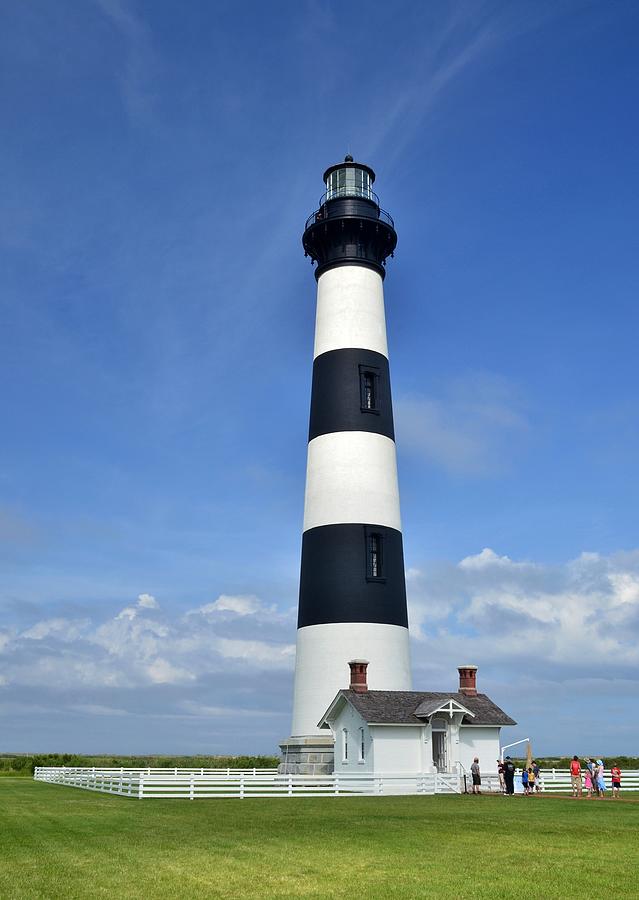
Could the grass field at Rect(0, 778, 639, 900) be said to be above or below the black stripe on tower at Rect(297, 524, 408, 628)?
below

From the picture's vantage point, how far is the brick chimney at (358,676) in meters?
32.0

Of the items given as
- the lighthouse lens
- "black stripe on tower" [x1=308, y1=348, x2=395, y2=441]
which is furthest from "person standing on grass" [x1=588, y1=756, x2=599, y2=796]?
the lighthouse lens

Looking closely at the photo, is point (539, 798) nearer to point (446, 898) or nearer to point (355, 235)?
point (446, 898)

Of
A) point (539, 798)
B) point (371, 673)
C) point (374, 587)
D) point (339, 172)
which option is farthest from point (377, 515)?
point (339, 172)

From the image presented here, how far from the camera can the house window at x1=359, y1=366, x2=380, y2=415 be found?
119 feet

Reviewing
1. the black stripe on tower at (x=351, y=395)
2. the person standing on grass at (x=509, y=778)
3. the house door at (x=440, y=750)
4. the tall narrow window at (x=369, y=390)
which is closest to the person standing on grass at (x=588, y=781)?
the person standing on grass at (x=509, y=778)

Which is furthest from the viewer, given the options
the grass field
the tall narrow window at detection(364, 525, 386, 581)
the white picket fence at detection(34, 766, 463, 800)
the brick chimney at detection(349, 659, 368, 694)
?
the tall narrow window at detection(364, 525, 386, 581)

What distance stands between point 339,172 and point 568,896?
112 feet

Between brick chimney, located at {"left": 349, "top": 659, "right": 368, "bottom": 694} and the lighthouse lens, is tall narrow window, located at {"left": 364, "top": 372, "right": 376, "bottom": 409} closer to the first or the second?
the lighthouse lens

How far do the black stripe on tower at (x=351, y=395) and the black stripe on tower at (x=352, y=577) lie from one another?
4144 millimetres

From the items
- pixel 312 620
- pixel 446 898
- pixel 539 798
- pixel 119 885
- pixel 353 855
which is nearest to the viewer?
pixel 446 898

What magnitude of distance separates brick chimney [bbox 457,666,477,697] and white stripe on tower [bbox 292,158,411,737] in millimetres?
2570

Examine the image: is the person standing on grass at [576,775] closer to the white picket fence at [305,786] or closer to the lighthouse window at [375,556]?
the white picket fence at [305,786]

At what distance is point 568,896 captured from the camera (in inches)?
438
